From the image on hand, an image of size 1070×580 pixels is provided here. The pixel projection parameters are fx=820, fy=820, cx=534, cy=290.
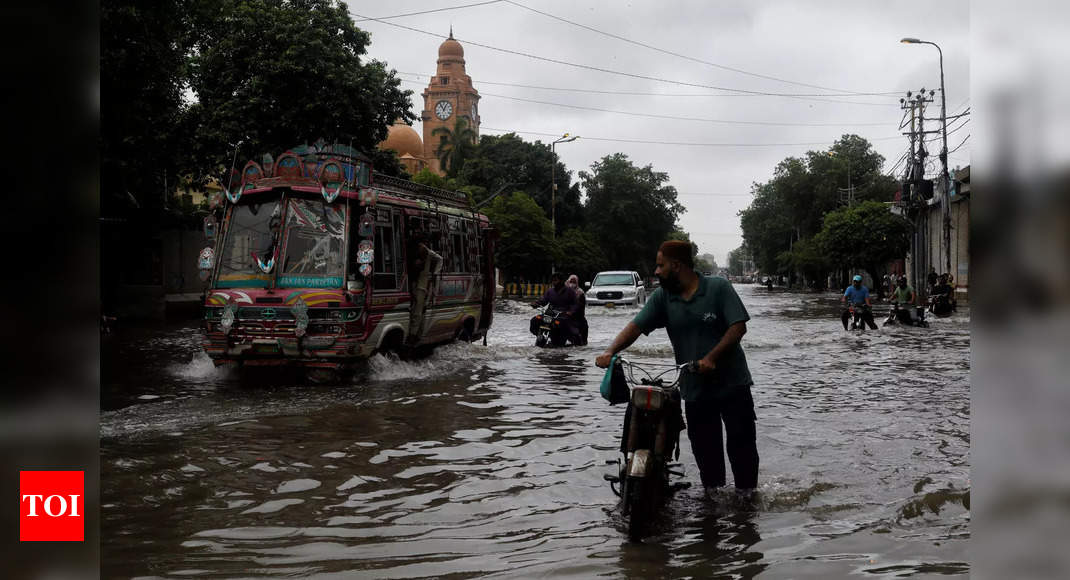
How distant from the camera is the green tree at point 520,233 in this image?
4931 centimetres

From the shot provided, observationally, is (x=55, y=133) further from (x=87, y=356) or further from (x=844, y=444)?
(x=844, y=444)

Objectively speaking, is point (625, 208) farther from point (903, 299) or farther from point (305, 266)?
point (305, 266)

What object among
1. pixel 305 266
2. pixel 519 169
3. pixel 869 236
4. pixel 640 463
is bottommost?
pixel 640 463

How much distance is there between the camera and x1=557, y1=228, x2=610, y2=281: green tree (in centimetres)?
5822

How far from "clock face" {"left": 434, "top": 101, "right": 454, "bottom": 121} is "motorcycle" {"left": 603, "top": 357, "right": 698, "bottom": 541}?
95.7 metres

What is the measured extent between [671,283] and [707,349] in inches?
19.0

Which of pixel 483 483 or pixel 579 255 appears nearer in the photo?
pixel 483 483

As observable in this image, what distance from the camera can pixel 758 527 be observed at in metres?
4.98

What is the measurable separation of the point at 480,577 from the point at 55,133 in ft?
9.33

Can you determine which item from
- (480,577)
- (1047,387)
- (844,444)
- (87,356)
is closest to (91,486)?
(87,356)

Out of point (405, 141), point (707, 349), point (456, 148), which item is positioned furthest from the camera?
point (405, 141)

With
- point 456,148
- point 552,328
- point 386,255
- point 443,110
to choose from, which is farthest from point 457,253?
point 443,110

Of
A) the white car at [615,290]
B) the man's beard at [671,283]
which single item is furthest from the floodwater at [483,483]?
the white car at [615,290]

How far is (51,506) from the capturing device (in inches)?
108
